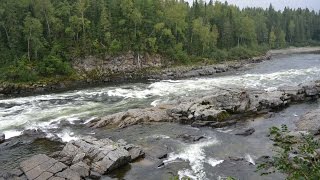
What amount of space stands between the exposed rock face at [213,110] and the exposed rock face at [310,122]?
506cm

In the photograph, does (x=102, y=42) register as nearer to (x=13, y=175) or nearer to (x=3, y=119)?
(x=3, y=119)

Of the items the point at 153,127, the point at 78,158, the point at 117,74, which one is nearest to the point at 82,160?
the point at 78,158

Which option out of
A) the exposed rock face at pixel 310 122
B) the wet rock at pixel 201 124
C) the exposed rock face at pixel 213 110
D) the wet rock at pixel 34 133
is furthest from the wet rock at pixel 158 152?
the exposed rock face at pixel 310 122

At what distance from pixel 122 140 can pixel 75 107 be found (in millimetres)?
16551

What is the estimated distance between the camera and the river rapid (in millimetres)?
26672

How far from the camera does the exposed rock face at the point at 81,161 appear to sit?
996 inches

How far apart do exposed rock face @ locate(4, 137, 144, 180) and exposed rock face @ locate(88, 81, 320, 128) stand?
8210 mm

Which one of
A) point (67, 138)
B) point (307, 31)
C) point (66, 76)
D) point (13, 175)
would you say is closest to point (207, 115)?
point (67, 138)

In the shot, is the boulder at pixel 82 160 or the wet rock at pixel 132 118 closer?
the boulder at pixel 82 160

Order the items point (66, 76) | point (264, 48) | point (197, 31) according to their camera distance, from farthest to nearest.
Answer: point (264, 48) → point (197, 31) → point (66, 76)

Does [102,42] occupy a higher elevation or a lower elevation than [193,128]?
higher

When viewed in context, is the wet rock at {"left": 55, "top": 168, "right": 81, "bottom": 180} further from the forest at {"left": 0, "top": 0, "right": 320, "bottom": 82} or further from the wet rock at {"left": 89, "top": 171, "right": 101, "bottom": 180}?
the forest at {"left": 0, "top": 0, "right": 320, "bottom": 82}

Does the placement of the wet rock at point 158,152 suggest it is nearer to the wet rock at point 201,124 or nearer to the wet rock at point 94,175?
the wet rock at point 94,175

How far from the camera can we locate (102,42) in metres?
81.2
